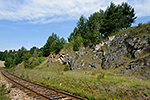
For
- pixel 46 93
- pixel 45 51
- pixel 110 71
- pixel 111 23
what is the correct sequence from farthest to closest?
pixel 45 51 < pixel 111 23 < pixel 110 71 < pixel 46 93

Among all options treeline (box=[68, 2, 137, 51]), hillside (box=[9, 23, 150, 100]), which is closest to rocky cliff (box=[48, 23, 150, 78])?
hillside (box=[9, 23, 150, 100])

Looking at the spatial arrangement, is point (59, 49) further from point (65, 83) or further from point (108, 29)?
point (65, 83)

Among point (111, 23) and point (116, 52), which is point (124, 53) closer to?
point (116, 52)

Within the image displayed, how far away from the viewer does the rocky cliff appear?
18172mm

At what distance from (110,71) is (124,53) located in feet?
23.3

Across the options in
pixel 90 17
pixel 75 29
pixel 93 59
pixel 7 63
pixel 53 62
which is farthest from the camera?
pixel 7 63

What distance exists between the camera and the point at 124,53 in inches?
937

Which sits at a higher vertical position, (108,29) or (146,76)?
(108,29)

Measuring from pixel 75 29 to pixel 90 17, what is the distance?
38.5ft

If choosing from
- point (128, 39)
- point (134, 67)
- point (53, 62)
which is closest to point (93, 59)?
point (128, 39)

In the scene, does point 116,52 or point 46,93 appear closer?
point 46,93

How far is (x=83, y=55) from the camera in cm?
3384

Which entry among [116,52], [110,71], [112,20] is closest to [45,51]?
[112,20]

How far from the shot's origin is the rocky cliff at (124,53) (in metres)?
18.2
